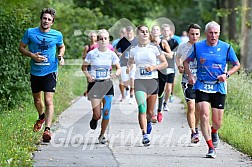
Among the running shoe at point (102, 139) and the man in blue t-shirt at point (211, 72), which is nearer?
the man in blue t-shirt at point (211, 72)

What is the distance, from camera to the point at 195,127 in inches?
473

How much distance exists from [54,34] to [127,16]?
31.0 meters

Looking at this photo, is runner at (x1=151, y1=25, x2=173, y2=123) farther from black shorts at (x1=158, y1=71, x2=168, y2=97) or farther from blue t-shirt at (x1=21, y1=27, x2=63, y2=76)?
blue t-shirt at (x1=21, y1=27, x2=63, y2=76)

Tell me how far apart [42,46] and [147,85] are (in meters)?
1.82

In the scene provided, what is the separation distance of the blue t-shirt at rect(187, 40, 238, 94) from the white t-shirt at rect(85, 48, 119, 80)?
1.90 m

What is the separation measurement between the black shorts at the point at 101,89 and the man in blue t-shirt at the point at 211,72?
5.63 ft

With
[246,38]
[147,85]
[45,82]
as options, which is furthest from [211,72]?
[246,38]

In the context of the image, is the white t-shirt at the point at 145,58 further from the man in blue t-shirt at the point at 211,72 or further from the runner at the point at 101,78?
the man in blue t-shirt at the point at 211,72

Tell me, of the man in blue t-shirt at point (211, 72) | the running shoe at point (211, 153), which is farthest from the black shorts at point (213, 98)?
the running shoe at point (211, 153)

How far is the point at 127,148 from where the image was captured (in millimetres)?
11094

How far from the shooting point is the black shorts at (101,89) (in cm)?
1150

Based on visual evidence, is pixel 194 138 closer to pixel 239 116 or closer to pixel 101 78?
pixel 101 78

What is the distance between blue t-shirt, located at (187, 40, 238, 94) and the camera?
10141 millimetres

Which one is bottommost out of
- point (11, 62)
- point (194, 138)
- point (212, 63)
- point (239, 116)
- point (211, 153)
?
point (239, 116)
